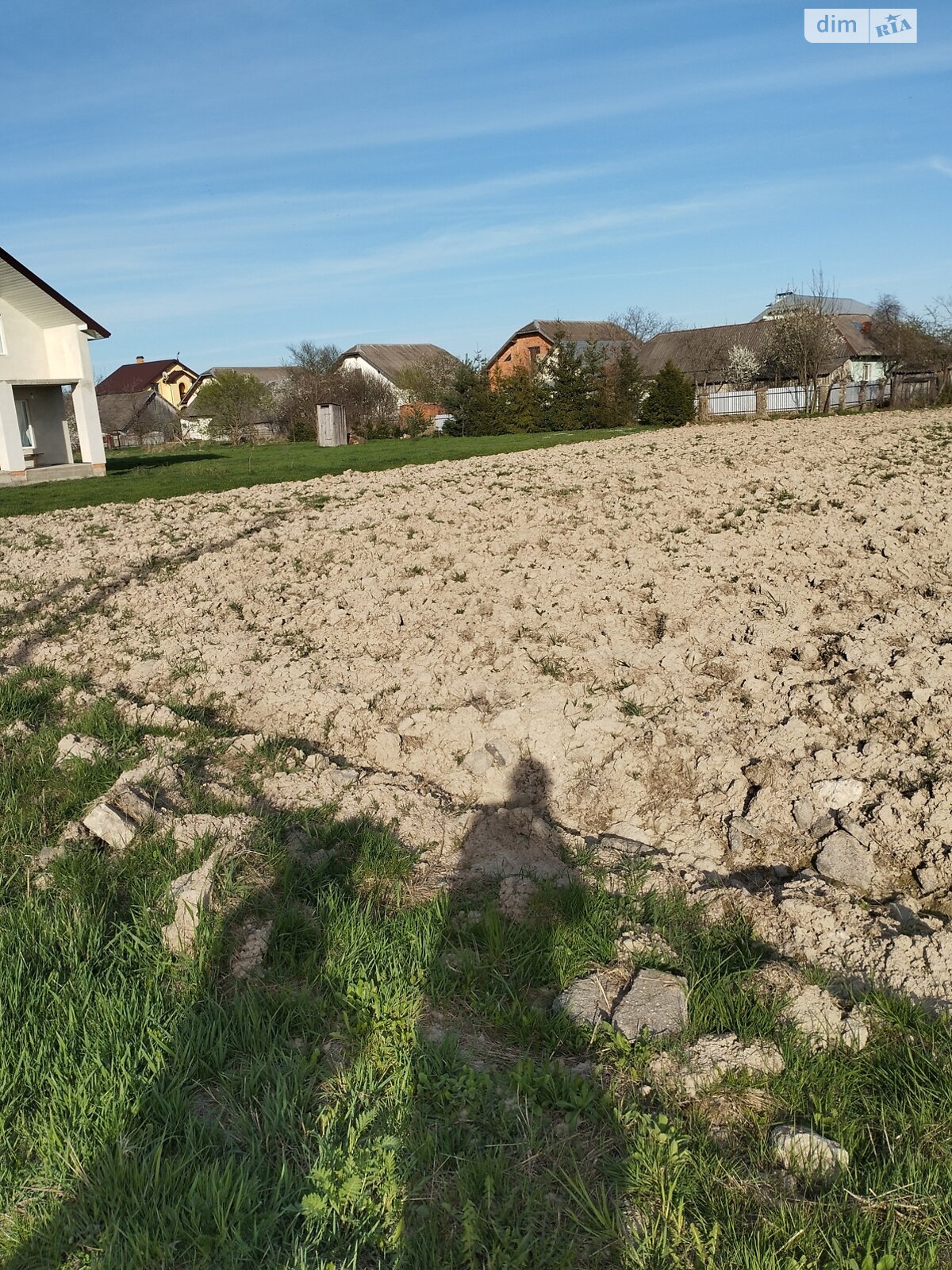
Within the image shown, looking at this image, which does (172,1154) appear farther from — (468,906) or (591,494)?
(591,494)

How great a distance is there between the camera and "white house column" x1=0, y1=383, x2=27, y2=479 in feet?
80.9

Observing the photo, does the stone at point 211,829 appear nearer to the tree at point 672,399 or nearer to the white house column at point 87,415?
the white house column at point 87,415

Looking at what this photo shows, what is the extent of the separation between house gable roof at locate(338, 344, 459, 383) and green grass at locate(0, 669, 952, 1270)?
64.9 m

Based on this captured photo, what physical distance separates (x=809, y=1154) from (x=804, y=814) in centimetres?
205

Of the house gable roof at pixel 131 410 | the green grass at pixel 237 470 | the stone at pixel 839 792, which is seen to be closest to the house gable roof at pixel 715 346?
the green grass at pixel 237 470

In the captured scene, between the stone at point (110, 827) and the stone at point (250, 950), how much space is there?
2.88ft

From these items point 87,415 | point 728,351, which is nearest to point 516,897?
point 87,415

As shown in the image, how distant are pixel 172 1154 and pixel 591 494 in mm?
9985

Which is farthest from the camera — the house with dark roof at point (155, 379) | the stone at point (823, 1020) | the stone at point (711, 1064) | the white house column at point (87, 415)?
the house with dark roof at point (155, 379)

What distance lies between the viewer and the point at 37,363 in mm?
26391

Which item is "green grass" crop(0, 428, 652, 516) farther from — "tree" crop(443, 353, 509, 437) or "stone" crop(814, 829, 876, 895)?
"stone" crop(814, 829, 876, 895)

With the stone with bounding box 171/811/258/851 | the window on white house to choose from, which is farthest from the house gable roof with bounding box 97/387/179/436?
the stone with bounding box 171/811/258/851

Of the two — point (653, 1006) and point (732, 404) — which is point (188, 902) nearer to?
point (653, 1006)

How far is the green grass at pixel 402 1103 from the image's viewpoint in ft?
7.34
